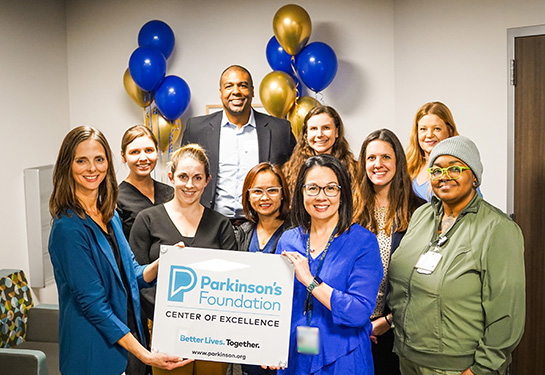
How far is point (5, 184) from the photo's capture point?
4664mm

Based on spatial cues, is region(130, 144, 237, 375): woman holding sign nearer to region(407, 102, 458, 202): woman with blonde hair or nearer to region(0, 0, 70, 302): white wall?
region(407, 102, 458, 202): woman with blonde hair

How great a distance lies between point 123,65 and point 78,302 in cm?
361

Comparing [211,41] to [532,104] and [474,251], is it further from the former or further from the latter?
[474,251]

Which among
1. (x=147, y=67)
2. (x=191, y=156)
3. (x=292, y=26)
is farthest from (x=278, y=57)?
(x=191, y=156)

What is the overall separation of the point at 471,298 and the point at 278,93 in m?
2.55

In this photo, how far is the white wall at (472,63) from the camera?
3.97m

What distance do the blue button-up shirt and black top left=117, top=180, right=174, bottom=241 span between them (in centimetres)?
40

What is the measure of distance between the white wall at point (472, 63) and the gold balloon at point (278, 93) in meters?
0.99

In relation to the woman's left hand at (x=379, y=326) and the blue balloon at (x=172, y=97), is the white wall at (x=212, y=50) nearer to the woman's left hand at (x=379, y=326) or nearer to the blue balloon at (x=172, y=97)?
the blue balloon at (x=172, y=97)

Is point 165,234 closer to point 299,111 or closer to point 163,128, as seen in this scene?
point 299,111

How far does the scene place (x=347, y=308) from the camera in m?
2.25

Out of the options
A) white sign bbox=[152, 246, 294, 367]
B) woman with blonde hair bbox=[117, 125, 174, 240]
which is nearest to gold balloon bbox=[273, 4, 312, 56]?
woman with blonde hair bbox=[117, 125, 174, 240]

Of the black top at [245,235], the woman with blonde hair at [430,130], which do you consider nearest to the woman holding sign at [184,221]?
the black top at [245,235]

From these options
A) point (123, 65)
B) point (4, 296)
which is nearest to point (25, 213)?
point (4, 296)
